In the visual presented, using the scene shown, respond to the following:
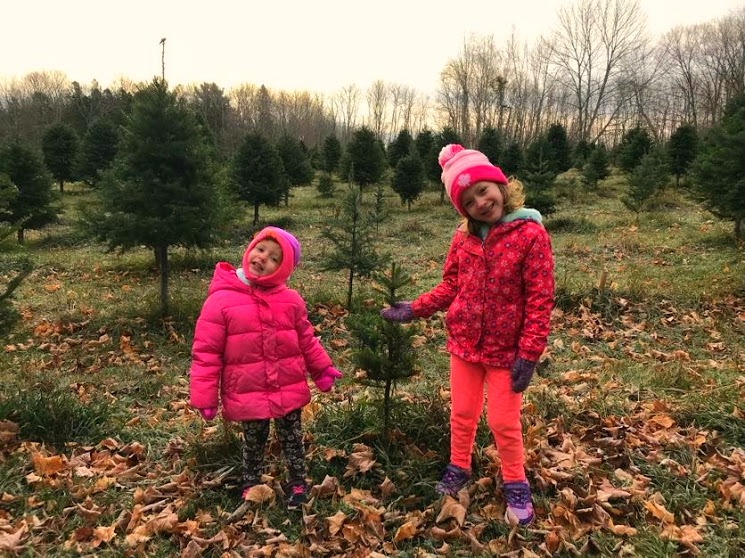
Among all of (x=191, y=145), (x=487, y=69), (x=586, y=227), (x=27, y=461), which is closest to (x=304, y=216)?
(x=586, y=227)

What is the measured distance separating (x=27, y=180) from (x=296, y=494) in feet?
57.7

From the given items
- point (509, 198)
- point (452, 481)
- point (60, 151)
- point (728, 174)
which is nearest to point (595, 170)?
point (728, 174)

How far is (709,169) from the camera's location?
11.4 m

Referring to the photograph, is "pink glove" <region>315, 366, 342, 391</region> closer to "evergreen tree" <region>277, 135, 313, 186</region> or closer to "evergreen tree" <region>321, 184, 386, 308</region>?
"evergreen tree" <region>321, 184, 386, 308</region>

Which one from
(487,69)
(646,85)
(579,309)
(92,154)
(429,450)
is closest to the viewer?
(429,450)

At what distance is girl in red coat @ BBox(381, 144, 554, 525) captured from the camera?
2639mm

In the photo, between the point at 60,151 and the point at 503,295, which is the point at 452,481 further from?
the point at 60,151

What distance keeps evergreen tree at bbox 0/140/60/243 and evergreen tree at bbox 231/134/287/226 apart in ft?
20.3

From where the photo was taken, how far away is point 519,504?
2.96m

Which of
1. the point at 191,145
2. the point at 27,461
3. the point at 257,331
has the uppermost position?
the point at 191,145

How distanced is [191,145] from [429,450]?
22.1ft

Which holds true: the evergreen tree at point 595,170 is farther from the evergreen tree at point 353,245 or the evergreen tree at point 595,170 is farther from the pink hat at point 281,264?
the pink hat at point 281,264

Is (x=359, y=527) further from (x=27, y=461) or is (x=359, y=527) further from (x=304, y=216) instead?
(x=304, y=216)

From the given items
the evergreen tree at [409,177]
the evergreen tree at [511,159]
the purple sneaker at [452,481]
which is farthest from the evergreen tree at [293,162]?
the purple sneaker at [452,481]
